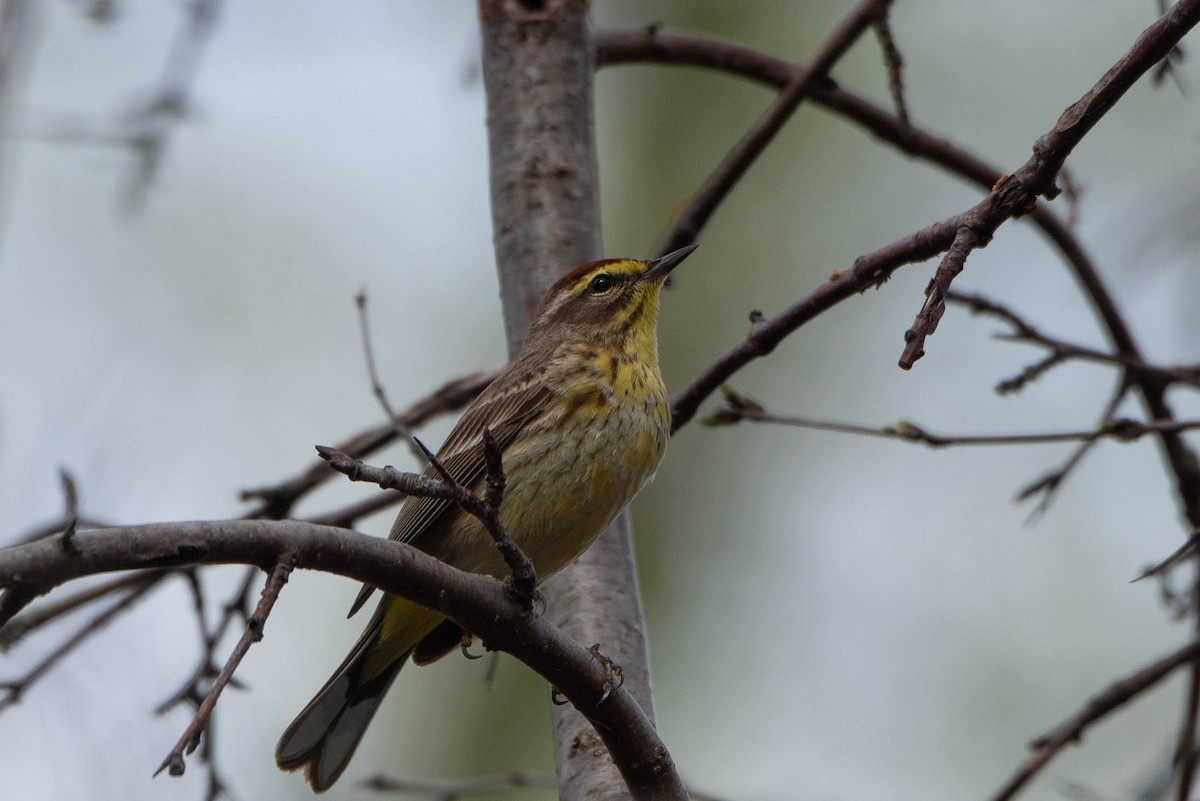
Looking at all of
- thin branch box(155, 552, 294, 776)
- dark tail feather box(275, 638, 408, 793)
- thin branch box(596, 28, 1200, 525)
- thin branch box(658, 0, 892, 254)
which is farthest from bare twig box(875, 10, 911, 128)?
thin branch box(155, 552, 294, 776)

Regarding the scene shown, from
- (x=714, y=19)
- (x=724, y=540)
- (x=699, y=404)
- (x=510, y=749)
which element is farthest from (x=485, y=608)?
(x=714, y=19)

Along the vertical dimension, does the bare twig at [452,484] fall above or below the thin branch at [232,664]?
above

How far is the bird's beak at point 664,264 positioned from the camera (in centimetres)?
603

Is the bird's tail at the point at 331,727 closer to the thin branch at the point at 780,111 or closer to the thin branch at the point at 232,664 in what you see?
the thin branch at the point at 232,664

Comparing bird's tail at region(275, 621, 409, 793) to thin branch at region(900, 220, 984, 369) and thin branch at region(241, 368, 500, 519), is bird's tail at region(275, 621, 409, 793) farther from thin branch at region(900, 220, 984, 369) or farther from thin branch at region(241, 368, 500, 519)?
thin branch at region(900, 220, 984, 369)

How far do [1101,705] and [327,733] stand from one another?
9.43 feet

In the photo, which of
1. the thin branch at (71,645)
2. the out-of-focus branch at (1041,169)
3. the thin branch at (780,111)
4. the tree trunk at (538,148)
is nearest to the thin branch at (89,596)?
the thin branch at (71,645)

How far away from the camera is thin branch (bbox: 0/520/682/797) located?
2631 millimetres

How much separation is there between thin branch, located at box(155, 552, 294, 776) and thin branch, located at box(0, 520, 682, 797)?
47 millimetres

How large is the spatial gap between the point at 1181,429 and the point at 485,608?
2.30m

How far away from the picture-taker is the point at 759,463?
13.0 meters

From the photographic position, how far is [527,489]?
16.7ft

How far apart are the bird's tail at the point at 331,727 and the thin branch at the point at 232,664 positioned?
2.14 meters

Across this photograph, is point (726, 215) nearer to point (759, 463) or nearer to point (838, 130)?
point (838, 130)
